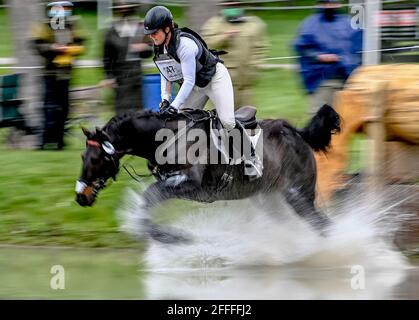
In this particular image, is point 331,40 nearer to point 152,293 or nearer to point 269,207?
point 269,207

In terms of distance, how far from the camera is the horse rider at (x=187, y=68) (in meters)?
10.3

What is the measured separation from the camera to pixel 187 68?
10.4m

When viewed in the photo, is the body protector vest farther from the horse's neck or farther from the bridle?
the bridle

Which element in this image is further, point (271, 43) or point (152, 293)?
point (271, 43)

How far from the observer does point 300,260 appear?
1057 centimetres

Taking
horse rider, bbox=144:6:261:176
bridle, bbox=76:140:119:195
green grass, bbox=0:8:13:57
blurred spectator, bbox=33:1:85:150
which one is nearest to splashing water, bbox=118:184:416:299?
bridle, bbox=76:140:119:195

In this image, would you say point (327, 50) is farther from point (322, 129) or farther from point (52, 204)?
point (52, 204)

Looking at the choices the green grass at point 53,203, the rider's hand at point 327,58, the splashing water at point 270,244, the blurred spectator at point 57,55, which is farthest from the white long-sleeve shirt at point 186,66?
the blurred spectator at point 57,55

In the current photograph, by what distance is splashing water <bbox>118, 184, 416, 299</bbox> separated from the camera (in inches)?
396

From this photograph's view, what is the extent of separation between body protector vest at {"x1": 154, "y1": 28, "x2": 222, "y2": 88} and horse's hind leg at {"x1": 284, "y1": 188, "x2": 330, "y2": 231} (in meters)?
1.37

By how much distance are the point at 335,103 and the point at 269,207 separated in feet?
4.89

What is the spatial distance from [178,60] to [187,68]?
15cm

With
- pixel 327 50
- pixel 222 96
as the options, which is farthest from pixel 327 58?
pixel 222 96
